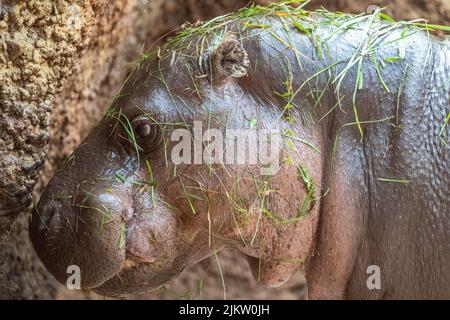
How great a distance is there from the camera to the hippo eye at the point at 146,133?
2.01 m

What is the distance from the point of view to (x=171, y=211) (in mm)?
2014

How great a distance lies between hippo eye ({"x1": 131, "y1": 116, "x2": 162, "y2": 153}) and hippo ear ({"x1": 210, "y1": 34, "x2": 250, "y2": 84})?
0.20 meters

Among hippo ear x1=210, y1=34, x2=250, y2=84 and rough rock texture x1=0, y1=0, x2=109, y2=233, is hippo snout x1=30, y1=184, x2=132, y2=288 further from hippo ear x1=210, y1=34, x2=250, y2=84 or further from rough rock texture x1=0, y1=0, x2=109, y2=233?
hippo ear x1=210, y1=34, x2=250, y2=84

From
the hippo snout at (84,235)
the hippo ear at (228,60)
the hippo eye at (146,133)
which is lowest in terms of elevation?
the hippo snout at (84,235)

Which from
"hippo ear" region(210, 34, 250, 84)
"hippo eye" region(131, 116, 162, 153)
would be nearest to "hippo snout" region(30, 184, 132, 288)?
"hippo eye" region(131, 116, 162, 153)

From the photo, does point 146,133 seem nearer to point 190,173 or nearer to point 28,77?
point 190,173

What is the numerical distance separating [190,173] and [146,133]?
154 mm

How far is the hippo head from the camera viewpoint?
198 centimetres

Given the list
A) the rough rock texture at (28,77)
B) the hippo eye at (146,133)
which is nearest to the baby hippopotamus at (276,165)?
the hippo eye at (146,133)

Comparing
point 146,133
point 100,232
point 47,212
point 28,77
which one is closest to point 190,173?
point 146,133

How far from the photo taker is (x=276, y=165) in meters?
2.02

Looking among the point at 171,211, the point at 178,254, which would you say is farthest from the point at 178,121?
the point at 178,254

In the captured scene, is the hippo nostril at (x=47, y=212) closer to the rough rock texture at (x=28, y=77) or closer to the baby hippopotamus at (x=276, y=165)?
the baby hippopotamus at (x=276, y=165)

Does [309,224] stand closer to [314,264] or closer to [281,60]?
[314,264]
